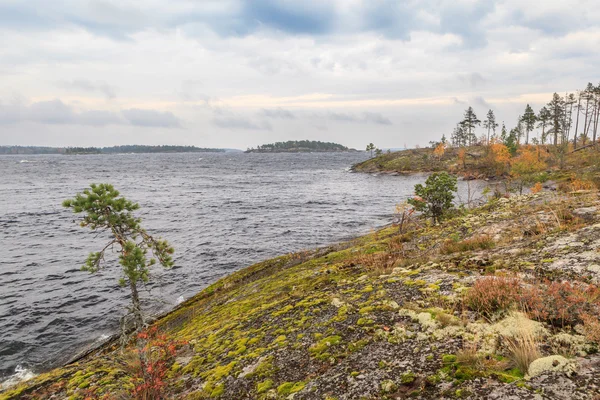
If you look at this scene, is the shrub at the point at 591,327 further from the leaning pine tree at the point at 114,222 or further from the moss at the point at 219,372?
the leaning pine tree at the point at 114,222

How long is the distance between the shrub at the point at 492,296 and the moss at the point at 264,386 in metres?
4.73

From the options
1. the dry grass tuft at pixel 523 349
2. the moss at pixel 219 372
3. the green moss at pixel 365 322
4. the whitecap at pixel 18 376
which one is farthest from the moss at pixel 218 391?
the whitecap at pixel 18 376

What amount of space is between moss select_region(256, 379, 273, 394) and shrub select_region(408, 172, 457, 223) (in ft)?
58.6

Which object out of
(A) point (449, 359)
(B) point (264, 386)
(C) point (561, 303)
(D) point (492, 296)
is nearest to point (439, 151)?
(D) point (492, 296)

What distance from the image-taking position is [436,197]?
2250 centimetres

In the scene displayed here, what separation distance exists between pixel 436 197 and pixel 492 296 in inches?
646

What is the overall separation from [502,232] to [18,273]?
115ft

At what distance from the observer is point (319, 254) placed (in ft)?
72.9

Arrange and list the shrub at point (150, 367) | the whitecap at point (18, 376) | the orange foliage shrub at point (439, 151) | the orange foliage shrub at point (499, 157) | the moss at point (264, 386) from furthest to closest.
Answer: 1. the orange foliage shrub at point (439, 151)
2. the orange foliage shrub at point (499, 157)
3. the whitecap at point (18, 376)
4. the shrub at point (150, 367)
5. the moss at point (264, 386)

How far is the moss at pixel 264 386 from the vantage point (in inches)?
269

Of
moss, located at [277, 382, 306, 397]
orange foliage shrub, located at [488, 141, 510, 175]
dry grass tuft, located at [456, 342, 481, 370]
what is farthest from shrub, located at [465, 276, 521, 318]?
orange foliage shrub, located at [488, 141, 510, 175]

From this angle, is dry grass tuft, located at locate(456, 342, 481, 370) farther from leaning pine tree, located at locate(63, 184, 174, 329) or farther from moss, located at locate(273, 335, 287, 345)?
leaning pine tree, located at locate(63, 184, 174, 329)

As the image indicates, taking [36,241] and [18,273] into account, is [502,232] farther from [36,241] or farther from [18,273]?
[36,241]

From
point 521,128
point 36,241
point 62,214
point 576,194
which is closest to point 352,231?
point 576,194
